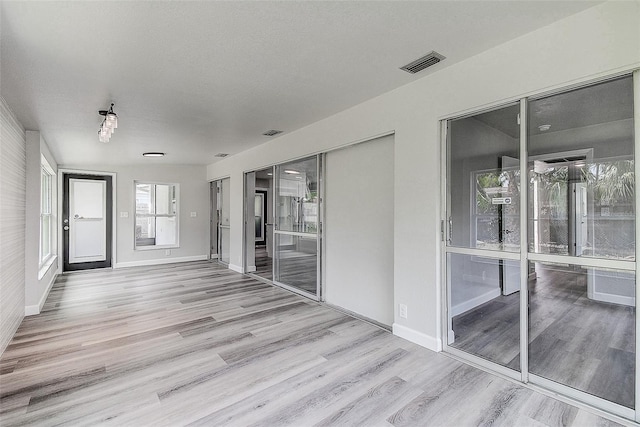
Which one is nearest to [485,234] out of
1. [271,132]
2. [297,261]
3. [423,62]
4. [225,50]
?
[423,62]

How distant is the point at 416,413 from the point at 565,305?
1445mm

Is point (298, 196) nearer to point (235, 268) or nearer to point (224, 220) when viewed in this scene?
point (235, 268)

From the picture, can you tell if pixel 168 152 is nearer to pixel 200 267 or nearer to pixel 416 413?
pixel 200 267

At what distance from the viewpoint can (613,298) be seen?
2.04 meters

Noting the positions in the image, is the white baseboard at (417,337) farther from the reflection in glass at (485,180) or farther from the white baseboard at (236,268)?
the white baseboard at (236,268)

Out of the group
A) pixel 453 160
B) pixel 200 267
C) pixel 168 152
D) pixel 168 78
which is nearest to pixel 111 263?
pixel 200 267

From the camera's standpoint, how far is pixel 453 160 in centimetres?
280

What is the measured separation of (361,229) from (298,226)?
1.32 metres

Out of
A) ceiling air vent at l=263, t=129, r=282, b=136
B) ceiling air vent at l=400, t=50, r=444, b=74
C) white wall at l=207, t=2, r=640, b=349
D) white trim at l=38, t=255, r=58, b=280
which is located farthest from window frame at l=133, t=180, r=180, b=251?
ceiling air vent at l=400, t=50, r=444, b=74

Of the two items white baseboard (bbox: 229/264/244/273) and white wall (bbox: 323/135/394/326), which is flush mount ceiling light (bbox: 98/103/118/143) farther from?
white baseboard (bbox: 229/264/244/273)

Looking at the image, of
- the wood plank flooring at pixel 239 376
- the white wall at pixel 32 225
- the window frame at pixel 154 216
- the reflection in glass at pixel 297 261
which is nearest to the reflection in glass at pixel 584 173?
the wood plank flooring at pixel 239 376

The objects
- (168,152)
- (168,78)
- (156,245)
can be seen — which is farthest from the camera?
(156,245)

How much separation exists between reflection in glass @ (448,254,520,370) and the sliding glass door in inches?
0.5

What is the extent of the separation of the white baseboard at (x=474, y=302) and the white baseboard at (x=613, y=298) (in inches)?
27.8
